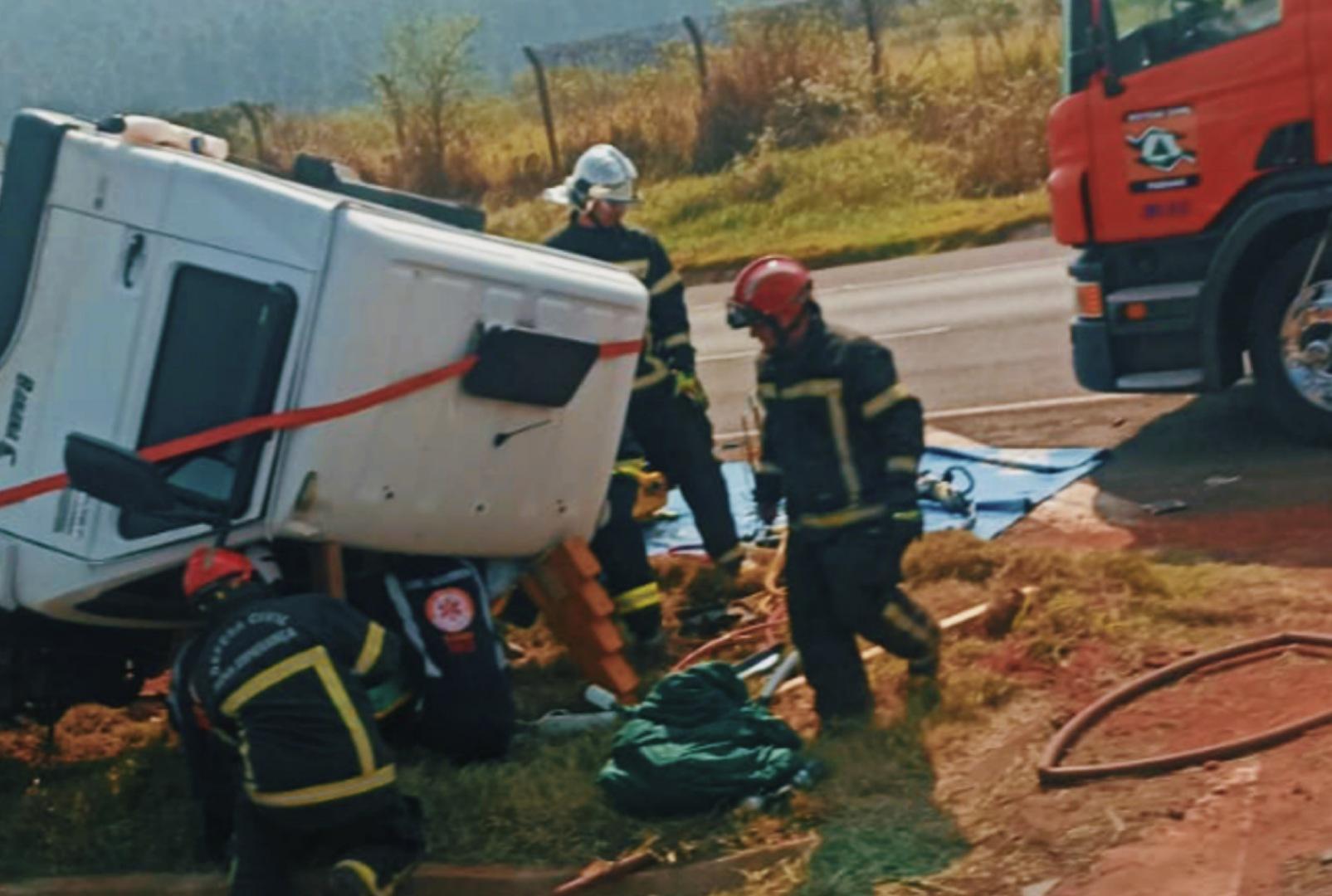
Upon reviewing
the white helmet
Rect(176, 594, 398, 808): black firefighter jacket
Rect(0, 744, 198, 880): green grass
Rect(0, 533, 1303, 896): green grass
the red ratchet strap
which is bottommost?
Rect(0, 744, 198, 880): green grass

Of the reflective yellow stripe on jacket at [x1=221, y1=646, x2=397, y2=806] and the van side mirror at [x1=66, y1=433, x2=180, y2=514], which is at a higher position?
the van side mirror at [x1=66, y1=433, x2=180, y2=514]

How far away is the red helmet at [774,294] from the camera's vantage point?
6367 millimetres

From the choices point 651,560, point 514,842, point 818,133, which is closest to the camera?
point 514,842

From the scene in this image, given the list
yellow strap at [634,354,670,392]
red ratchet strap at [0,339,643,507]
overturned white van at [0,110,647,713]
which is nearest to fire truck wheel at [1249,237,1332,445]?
yellow strap at [634,354,670,392]

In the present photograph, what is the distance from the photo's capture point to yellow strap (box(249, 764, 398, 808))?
215 inches

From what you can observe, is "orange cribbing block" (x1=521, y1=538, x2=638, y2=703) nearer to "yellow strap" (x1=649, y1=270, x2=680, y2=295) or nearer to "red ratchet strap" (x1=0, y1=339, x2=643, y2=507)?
"red ratchet strap" (x1=0, y1=339, x2=643, y2=507)

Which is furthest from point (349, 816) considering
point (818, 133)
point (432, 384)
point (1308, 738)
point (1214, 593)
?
point (818, 133)

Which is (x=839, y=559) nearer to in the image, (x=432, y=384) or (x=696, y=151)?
(x=432, y=384)

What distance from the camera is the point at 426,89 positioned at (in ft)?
96.9

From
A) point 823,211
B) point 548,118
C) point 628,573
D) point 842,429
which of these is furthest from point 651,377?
point 548,118

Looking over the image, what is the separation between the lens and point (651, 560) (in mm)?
8828

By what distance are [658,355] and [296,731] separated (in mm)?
3315

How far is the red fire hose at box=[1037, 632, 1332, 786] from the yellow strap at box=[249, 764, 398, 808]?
1.89m

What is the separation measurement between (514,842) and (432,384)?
55.3 inches
